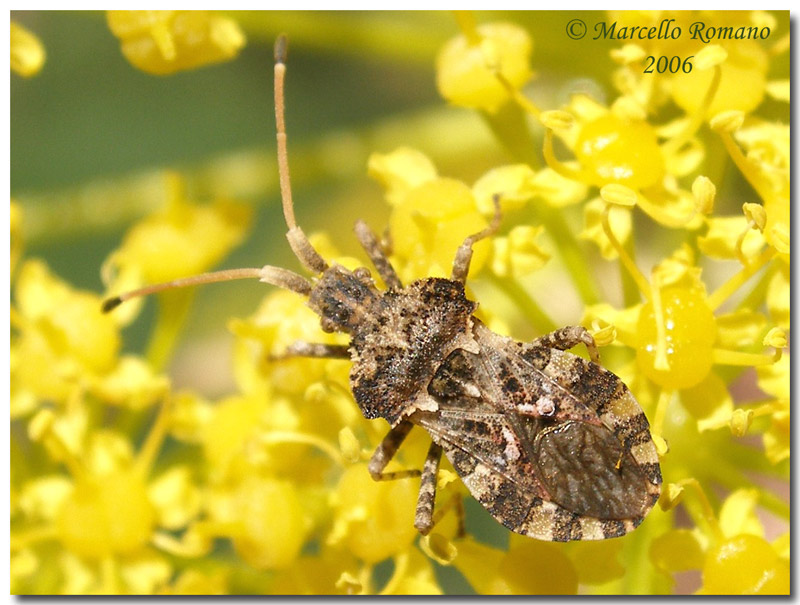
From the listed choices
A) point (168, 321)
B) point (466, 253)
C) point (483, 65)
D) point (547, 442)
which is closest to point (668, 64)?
point (483, 65)

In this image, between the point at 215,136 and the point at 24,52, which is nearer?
the point at 24,52

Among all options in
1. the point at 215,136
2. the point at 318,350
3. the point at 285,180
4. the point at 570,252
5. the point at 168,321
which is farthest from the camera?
the point at 215,136

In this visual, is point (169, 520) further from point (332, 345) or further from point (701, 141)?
point (701, 141)

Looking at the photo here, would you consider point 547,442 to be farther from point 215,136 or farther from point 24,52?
point 215,136

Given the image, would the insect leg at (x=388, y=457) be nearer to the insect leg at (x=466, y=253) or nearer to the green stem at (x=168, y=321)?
the insect leg at (x=466, y=253)

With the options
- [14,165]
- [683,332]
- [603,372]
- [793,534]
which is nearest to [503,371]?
[603,372]

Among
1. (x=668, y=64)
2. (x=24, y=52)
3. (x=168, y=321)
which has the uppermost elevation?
(x=24, y=52)

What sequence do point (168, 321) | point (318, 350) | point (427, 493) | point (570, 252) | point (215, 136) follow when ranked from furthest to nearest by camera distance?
point (215, 136), point (168, 321), point (318, 350), point (570, 252), point (427, 493)

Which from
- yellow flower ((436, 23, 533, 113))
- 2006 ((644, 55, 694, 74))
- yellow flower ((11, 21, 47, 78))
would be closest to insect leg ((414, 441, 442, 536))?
yellow flower ((436, 23, 533, 113))
